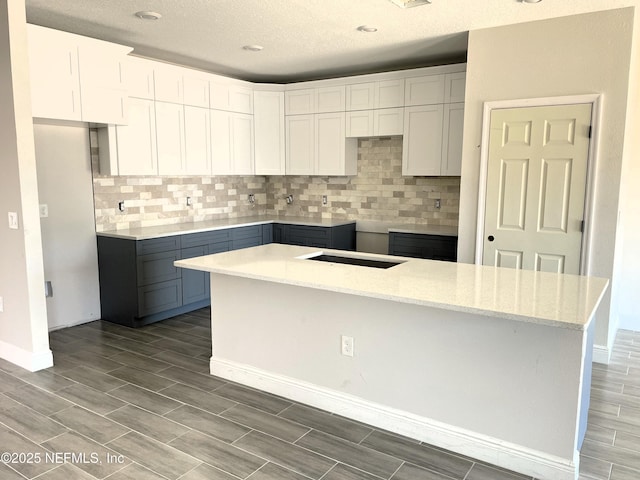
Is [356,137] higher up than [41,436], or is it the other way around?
[356,137]

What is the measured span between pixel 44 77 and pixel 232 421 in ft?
9.83

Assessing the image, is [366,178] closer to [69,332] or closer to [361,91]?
[361,91]

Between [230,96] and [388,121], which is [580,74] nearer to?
[388,121]

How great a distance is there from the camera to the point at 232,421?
110 inches

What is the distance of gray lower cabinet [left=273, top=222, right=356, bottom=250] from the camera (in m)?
5.52

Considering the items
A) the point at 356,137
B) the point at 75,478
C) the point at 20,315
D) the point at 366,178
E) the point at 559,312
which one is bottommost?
the point at 75,478

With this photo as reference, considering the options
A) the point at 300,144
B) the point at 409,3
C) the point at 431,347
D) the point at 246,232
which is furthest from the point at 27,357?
the point at 409,3

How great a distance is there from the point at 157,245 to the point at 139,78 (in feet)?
5.21

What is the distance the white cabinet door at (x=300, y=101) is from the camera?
18.8ft

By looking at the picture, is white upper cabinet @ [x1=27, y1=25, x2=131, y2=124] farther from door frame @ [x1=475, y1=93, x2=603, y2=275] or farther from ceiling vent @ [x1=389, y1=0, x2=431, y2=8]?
door frame @ [x1=475, y1=93, x2=603, y2=275]

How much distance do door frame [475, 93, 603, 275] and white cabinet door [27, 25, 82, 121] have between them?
134 inches

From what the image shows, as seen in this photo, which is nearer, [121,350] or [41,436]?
[41,436]

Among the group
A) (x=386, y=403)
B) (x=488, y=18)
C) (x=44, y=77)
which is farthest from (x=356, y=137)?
(x=386, y=403)

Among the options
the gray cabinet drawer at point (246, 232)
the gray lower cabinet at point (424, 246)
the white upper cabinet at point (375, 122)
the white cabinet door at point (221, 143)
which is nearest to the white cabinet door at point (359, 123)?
the white upper cabinet at point (375, 122)
